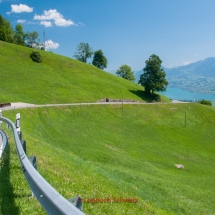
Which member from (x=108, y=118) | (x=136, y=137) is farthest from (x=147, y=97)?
(x=136, y=137)

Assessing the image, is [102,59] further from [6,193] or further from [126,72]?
[6,193]

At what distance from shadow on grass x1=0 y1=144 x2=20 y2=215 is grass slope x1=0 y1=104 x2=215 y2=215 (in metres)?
0.06

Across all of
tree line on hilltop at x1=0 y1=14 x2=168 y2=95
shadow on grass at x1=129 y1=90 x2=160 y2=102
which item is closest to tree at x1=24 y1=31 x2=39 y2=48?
tree line on hilltop at x1=0 y1=14 x2=168 y2=95

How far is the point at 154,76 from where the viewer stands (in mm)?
79812

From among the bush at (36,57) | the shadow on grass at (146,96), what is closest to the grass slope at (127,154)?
the shadow on grass at (146,96)

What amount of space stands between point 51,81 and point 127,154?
41992 millimetres

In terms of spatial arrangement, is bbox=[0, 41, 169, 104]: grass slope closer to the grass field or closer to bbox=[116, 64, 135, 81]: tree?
the grass field

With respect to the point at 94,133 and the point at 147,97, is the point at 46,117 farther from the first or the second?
the point at 147,97

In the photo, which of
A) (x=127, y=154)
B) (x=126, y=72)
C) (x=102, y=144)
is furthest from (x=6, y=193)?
(x=126, y=72)

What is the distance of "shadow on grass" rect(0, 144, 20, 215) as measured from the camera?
5.02 metres

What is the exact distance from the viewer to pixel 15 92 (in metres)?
59.1

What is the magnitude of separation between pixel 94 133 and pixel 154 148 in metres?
10.6

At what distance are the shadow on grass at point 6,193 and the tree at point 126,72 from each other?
133 m

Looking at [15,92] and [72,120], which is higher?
[15,92]
